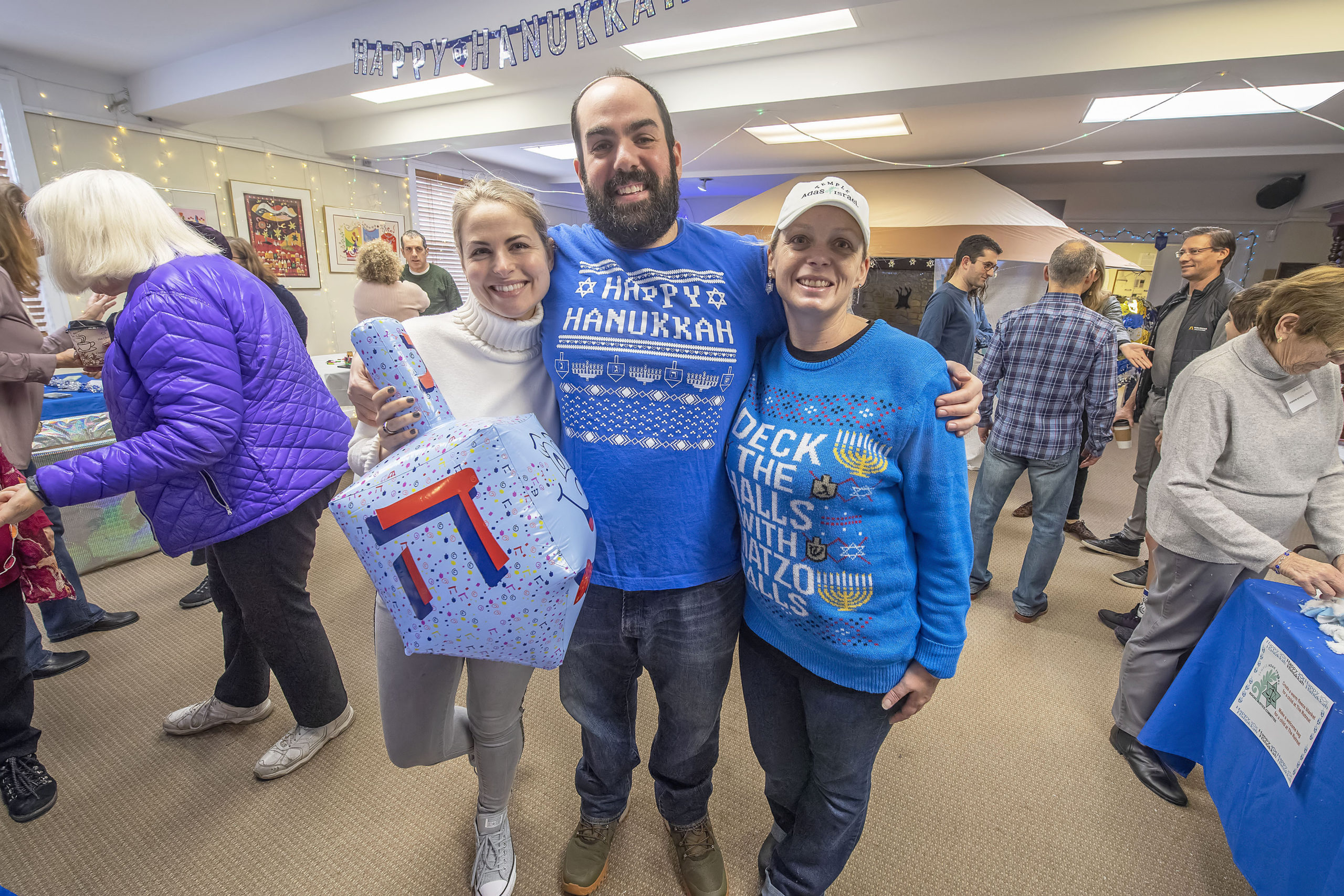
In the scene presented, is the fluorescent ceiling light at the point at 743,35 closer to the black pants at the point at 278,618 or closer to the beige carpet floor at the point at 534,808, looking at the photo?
the black pants at the point at 278,618

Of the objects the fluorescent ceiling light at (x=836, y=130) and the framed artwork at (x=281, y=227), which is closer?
the fluorescent ceiling light at (x=836, y=130)

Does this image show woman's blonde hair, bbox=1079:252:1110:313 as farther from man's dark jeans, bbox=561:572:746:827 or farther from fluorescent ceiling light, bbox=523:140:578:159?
fluorescent ceiling light, bbox=523:140:578:159

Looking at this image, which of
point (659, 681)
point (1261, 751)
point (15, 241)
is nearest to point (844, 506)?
point (659, 681)

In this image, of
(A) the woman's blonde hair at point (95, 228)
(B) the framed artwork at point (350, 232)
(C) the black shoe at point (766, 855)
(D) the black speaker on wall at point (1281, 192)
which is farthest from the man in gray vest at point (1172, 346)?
(B) the framed artwork at point (350, 232)

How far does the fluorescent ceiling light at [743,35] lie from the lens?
3.21 meters

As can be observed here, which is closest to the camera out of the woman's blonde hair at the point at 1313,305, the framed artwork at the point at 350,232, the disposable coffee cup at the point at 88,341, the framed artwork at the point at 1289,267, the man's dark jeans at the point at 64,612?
the woman's blonde hair at the point at 1313,305

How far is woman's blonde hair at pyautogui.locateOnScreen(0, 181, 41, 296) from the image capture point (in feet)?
5.81

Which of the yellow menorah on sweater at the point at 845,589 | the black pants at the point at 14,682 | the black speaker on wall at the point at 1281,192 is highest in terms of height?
the black speaker on wall at the point at 1281,192

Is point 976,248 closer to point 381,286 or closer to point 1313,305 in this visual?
point 1313,305

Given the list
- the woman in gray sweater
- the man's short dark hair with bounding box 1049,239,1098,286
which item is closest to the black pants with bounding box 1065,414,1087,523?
the man's short dark hair with bounding box 1049,239,1098,286

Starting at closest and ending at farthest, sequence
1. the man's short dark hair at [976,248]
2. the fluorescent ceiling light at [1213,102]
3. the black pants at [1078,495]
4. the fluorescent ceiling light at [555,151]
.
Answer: the man's short dark hair at [976,248], the black pants at [1078,495], the fluorescent ceiling light at [1213,102], the fluorescent ceiling light at [555,151]

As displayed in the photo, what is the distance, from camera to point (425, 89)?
4.68m

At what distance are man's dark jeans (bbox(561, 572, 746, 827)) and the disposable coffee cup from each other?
2199 mm

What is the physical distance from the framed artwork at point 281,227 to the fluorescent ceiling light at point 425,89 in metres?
1.28
